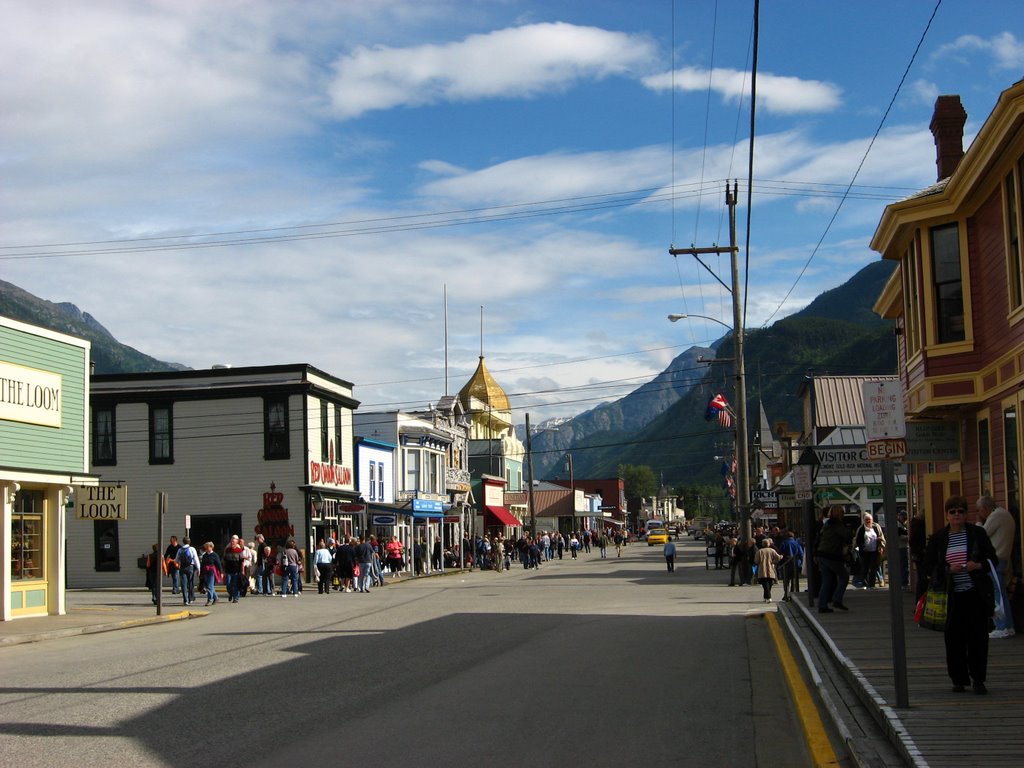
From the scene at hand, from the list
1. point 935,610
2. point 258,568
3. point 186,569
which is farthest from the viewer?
point 258,568

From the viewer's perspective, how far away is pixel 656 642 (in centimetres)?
1695

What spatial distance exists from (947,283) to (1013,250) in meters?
2.79

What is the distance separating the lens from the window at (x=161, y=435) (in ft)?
143

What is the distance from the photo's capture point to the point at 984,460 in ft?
57.4

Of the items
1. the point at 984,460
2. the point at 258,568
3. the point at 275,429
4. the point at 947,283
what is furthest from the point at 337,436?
the point at 984,460

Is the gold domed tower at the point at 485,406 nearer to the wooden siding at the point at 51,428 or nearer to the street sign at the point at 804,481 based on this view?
the wooden siding at the point at 51,428

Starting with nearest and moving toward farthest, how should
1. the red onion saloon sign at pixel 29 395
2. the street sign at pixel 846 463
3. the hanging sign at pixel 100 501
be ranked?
the street sign at pixel 846 463 < the red onion saloon sign at pixel 29 395 < the hanging sign at pixel 100 501

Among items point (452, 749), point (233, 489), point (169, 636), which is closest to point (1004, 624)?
point (452, 749)

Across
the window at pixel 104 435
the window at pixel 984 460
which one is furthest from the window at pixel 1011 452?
the window at pixel 104 435

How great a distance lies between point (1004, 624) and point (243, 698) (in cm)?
895

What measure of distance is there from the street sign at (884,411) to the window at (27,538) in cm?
2064

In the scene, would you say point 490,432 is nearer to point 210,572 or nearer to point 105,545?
point 105,545

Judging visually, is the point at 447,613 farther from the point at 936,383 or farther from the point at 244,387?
the point at 244,387

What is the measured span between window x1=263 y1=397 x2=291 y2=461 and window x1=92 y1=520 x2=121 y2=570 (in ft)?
22.2
